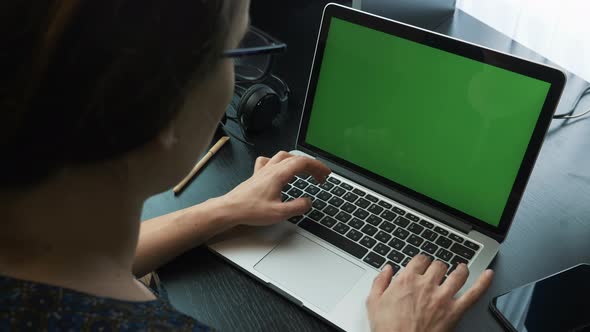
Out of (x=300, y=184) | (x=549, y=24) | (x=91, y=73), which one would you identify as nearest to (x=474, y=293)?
(x=300, y=184)

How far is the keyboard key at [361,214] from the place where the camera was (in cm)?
83

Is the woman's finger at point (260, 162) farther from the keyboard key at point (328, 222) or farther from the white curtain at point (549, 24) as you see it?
the white curtain at point (549, 24)

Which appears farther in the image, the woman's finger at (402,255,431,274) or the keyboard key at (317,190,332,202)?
the keyboard key at (317,190,332,202)

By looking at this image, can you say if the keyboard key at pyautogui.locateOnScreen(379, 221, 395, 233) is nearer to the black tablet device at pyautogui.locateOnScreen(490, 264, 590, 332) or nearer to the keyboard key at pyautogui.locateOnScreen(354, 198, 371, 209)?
the keyboard key at pyautogui.locateOnScreen(354, 198, 371, 209)

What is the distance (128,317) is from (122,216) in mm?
97

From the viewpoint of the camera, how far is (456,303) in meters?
0.68

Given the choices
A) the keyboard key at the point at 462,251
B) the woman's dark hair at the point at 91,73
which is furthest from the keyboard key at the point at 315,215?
the woman's dark hair at the point at 91,73

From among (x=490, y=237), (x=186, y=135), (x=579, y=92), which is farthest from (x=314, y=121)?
(x=579, y=92)

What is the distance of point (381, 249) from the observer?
780 mm

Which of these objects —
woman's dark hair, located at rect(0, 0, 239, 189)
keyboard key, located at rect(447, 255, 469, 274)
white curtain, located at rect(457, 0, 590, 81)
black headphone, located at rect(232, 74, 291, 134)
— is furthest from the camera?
white curtain, located at rect(457, 0, 590, 81)

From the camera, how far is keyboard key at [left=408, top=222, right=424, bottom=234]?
2.65ft

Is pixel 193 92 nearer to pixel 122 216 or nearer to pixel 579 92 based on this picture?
pixel 122 216

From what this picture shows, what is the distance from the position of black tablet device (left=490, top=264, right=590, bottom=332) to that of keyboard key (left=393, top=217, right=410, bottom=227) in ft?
0.56

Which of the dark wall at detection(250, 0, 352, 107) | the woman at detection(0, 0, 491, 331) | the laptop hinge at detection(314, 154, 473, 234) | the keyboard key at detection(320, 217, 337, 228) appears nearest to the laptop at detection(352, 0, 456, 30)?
the dark wall at detection(250, 0, 352, 107)
